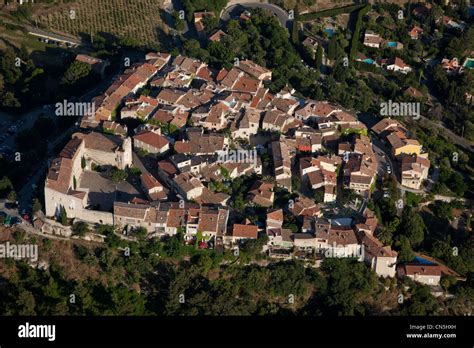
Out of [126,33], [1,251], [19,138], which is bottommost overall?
[1,251]

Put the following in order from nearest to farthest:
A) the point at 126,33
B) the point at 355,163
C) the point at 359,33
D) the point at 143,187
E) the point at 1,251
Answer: the point at 1,251 → the point at 143,187 → the point at 355,163 → the point at 126,33 → the point at 359,33

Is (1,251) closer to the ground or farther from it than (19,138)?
closer to the ground

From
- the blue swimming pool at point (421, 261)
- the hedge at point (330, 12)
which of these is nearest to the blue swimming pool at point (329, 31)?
the hedge at point (330, 12)

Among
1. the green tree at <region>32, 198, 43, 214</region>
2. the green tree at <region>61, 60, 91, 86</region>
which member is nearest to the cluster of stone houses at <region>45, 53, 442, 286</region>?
the green tree at <region>32, 198, 43, 214</region>

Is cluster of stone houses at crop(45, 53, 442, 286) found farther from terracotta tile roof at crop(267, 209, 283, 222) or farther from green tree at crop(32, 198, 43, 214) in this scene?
green tree at crop(32, 198, 43, 214)

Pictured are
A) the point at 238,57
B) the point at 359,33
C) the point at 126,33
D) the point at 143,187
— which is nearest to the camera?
the point at 143,187

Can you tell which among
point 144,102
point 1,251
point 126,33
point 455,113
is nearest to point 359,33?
point 455,113

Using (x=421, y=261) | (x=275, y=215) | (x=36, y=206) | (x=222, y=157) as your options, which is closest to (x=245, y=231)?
(x=275, y=215)

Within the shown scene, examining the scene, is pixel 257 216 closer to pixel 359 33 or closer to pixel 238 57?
pixel 238 57
